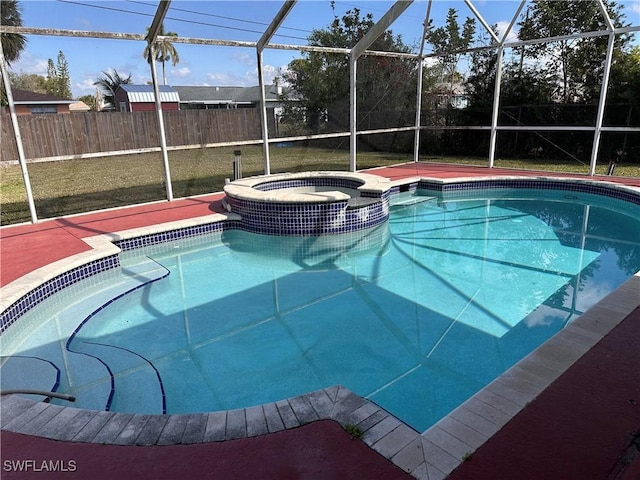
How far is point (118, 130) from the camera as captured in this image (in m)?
7.76

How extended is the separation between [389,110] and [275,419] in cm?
1298

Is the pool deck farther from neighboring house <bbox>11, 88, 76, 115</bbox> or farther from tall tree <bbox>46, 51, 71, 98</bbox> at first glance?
tall tree <bbox>46, 51, 71, 98</bbox>

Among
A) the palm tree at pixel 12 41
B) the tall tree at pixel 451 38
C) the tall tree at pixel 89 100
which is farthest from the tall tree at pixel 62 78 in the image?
the tall tree at pixel 451 38

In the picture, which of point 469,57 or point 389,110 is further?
point 469,57

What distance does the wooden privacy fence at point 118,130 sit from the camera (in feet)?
22.4

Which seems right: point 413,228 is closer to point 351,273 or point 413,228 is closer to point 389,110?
point 351,273

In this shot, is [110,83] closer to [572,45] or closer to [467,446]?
[572,45]

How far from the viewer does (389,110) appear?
1409 centimetres

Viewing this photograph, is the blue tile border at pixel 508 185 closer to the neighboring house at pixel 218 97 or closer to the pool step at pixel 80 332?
the pool step at pixel 80 332

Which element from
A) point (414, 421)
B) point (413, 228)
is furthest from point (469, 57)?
point (414, 421)

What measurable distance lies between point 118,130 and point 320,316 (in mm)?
5513

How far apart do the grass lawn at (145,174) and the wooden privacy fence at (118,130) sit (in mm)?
616

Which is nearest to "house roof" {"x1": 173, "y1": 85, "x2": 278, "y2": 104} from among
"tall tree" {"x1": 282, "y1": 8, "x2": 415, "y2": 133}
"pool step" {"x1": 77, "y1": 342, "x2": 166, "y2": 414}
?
"tall tree" {"x1": 282, "y1": 8, "x2": 415, "y2": 133}

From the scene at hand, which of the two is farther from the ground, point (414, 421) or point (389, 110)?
point (389, 110)
